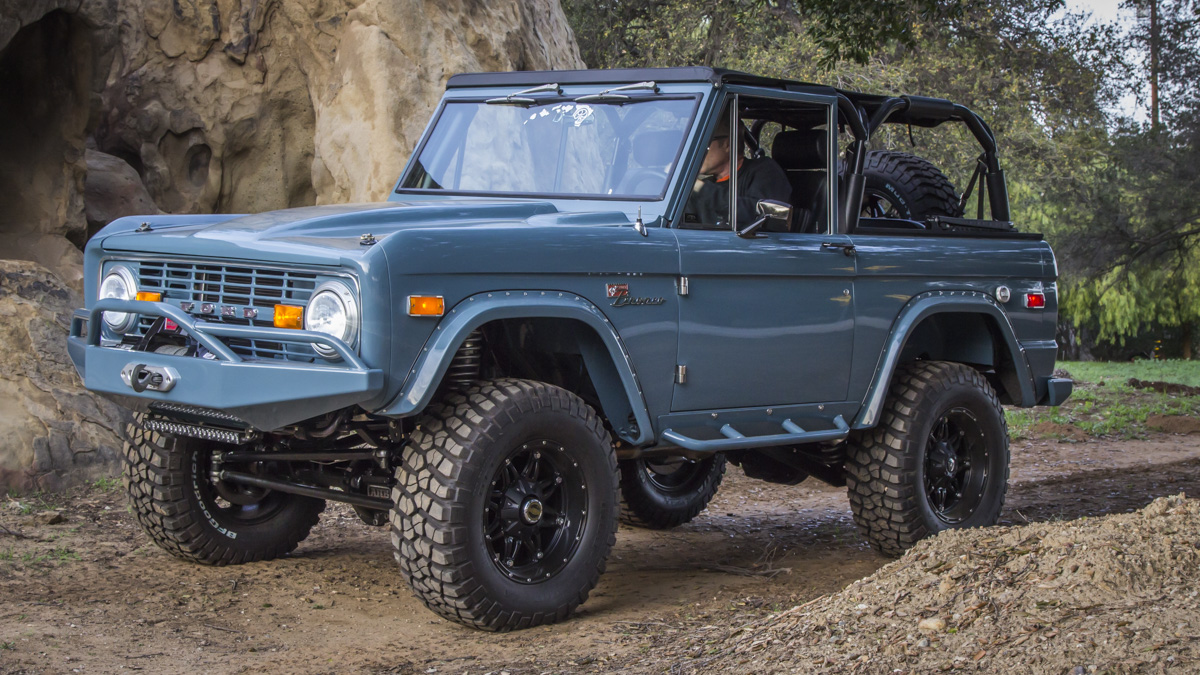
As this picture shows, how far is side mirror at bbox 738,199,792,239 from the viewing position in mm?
5223

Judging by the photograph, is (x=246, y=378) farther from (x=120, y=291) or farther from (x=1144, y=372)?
(x=1144, y=372)

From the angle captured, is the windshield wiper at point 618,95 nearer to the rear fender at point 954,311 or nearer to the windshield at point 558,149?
the windshield at point 558,149

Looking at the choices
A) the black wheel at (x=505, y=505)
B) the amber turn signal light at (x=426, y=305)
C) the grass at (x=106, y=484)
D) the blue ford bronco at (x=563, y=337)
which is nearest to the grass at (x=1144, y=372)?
the blue ford bronco at (x=563, y=337)

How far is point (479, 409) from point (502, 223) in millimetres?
796

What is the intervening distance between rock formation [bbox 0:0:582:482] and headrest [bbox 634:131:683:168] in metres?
5.51

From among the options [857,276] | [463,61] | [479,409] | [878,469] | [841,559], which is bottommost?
[841,559]

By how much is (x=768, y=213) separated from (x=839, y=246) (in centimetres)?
64

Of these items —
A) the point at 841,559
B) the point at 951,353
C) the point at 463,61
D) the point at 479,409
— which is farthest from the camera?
the point at 463,61

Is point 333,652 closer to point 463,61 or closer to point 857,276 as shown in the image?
point 857,276

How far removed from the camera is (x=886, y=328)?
594cm

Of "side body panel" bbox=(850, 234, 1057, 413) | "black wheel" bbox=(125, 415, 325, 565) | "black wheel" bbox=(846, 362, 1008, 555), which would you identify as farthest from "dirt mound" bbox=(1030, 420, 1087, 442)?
"black wheel" bbox=(125, 415, 325, 565)

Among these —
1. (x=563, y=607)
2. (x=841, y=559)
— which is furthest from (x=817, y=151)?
(x=563, y=607)

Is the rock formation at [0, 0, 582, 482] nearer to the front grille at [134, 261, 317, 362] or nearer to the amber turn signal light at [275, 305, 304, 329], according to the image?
the front grille at [134, 261, 317, 362]

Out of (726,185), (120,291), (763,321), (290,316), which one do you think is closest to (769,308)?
(763,321)
